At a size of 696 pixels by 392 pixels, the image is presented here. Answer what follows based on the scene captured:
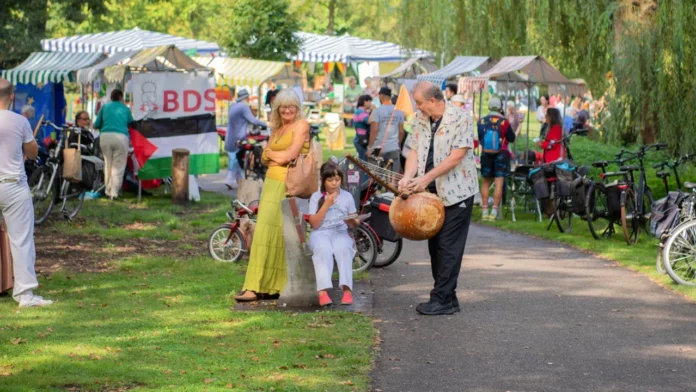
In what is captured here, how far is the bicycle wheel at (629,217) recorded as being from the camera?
14.4 meters

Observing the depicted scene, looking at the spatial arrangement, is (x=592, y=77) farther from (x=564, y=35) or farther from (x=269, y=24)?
(x=269, y=24)

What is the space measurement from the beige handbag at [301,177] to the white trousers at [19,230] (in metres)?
2.19

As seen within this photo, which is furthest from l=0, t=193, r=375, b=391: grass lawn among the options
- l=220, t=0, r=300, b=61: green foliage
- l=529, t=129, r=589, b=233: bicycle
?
l=220, t=0, r=300, b=61: green foliage

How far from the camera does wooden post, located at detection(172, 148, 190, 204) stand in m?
18.9

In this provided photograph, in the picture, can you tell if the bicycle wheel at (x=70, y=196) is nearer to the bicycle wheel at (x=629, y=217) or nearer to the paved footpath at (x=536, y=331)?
the paved footpath at (x=536, y=331)

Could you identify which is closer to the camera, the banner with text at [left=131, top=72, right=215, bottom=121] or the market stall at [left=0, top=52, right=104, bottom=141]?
the banner with text at [left=131, top=72, right=215, bottom=121]

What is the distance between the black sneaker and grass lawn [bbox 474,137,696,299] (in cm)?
243

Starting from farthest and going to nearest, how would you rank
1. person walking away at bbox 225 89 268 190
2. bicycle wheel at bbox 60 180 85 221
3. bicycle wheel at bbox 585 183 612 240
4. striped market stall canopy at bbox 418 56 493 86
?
1. person walking away at bbox 225 89 268 190
2. striped market stall canopy at bbox 418 56 493 86
3. bicycle wheel at bbox 60 180 85 221
4. bicycle wheel at bbox 585 183 612 240

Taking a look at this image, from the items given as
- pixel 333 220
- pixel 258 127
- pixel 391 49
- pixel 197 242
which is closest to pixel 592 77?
pixel 258 127

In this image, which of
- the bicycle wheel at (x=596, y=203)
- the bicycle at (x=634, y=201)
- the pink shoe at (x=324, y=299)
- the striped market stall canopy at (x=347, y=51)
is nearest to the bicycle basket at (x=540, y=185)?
the bicycle wheel at (x=596, y=203)

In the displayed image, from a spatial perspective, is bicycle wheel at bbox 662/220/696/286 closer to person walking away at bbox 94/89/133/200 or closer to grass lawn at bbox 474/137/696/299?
grass lawn at bbox 474/137/696/299

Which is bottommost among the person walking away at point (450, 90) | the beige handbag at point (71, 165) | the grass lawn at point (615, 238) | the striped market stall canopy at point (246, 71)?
the grass lawn at point (615, 238)

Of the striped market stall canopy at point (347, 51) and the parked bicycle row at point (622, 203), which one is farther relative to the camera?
the striped market stall canopy at point (347, 51)

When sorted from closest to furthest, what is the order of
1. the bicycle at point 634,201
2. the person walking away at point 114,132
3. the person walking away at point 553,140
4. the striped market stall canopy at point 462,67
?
the bicycle at point 634,201
the person walking away at point 553,140
the person walking away at point 114,132
the striped market stall canopy at point 462,67
